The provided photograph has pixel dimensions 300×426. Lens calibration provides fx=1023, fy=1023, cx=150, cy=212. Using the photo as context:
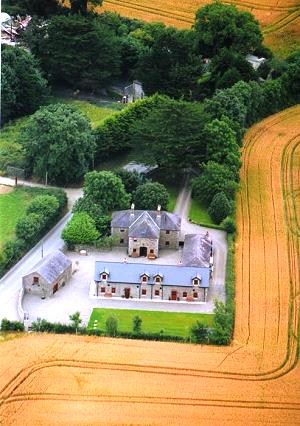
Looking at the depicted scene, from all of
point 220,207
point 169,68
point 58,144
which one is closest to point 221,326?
point 220,207

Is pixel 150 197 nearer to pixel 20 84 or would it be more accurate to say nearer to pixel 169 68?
pixel 20 84

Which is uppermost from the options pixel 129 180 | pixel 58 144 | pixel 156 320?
pixel 58 144

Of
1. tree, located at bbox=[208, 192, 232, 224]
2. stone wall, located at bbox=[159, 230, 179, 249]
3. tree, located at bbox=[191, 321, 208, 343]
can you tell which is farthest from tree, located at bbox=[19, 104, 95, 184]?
tree, located at bbox=[191, 321, 208, 343]

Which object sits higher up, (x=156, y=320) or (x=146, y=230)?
(x=146, y=230)

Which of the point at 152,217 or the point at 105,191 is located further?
the point at 105,191

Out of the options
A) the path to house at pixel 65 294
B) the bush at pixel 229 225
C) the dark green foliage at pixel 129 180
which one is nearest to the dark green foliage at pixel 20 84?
the dark green foliage at pixel 129 180

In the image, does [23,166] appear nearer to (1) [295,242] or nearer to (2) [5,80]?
(2) [5,80]

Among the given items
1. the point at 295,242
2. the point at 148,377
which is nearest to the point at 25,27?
the point at 295,242

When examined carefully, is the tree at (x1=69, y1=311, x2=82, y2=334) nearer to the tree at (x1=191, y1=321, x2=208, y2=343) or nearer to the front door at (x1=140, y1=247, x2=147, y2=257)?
the tree at (x1=191, y1=321, x2=208, y2=343)
